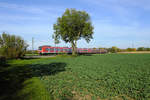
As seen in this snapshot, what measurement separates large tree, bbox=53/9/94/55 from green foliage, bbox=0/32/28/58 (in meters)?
14.0

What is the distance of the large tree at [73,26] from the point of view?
32.9m

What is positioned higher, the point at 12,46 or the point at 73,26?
the point at 73,26

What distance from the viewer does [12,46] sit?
20.7 m

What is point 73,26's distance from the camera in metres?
33.5

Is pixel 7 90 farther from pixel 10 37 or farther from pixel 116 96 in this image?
pixel 10 37

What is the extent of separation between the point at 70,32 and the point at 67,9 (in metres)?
7.47

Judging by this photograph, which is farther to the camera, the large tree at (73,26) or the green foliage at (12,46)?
the large tree at (73,26)

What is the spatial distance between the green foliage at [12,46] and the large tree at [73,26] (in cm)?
1398

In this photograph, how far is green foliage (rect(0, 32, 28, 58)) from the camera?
63.7 ft

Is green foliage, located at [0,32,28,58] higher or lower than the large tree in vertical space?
lower

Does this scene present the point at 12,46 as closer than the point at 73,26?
Yes

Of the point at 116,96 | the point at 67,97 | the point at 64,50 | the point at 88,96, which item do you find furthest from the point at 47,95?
the point at 64,50

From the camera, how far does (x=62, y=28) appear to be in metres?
32.6

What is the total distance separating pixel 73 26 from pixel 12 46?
61.1ft
